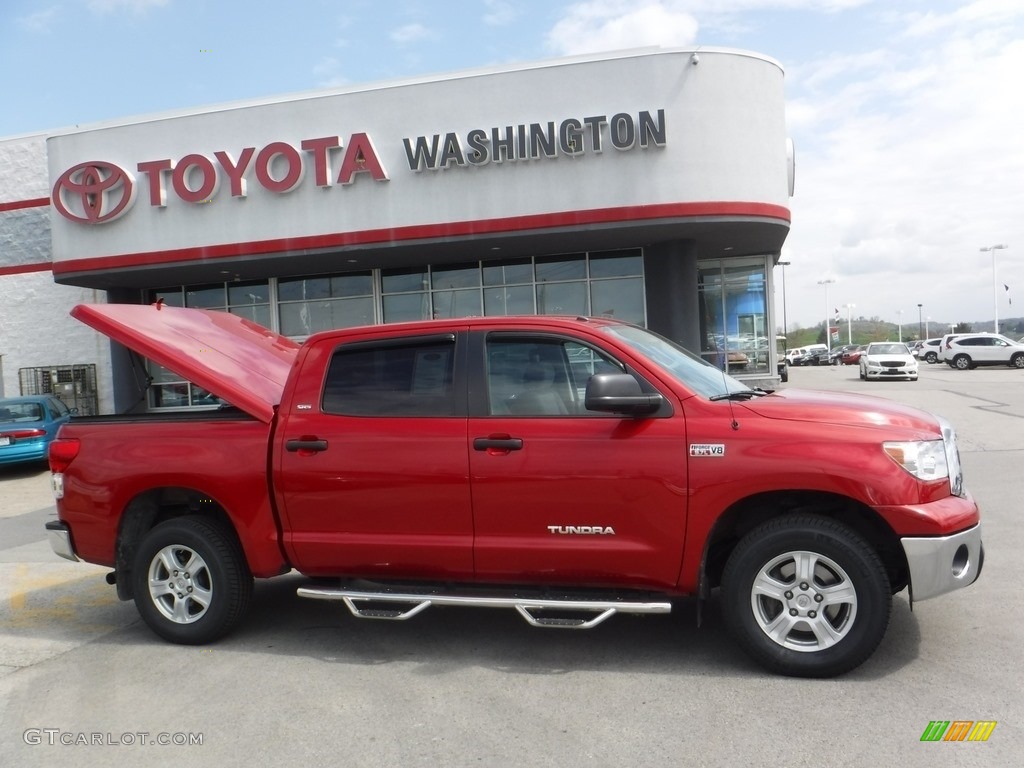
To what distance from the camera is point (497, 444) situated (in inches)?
178

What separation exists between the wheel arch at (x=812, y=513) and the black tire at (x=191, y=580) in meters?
2.85

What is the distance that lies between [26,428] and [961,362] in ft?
128

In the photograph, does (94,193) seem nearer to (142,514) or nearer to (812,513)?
(142,514)

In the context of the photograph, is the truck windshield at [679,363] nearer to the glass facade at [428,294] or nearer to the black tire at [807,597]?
the black tire at [807,597]

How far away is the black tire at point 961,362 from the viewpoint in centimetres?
3900

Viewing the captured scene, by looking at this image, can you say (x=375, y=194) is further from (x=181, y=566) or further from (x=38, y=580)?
(x=181, y=566)

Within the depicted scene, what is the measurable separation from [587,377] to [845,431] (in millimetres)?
1357

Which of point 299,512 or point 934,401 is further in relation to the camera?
point 934,401

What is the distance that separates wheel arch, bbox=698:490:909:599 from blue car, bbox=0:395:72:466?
13.2 m

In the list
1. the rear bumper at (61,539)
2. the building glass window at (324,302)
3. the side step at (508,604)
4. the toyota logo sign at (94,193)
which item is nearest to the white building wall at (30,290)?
the toyota logo sign at (94,193)

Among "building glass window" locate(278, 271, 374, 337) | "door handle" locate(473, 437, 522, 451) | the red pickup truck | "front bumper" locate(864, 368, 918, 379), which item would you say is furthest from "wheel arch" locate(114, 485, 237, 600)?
"front bumper" locate(864, 368, 918, 379)

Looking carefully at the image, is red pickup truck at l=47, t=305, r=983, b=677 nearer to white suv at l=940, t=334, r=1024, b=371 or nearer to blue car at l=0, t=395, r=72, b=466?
blue car at l=0, t=395, r=72, b=466

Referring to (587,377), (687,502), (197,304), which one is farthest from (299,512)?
(197,304)

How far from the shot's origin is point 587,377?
4.54 meters
